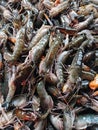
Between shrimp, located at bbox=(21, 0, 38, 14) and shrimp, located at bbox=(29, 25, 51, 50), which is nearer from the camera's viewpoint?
shrimp, located at bbox=(29, 25, 51, 50)

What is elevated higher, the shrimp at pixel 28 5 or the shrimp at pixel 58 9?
the shrimp at pixel 28 5

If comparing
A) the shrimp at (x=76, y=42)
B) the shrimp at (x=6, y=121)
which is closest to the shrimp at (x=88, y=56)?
the shrimp at (x=76, y=42)

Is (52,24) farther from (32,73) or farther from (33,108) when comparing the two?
(33,108)

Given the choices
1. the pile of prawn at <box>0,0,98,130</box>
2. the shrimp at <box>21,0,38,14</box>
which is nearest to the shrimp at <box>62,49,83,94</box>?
the pile of prawn at <box>0,0,98,130</box>

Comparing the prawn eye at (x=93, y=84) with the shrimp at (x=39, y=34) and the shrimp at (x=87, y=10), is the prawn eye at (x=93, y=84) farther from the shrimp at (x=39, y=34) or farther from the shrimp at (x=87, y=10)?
the shrimp at (x=87, y=10)

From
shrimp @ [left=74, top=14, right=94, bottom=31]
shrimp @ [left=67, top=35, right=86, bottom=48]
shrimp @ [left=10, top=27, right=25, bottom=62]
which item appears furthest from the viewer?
shrimp @ [left=74, top=14, right=94, bottom=31]

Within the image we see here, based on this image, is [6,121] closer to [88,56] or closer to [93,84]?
[93,84]

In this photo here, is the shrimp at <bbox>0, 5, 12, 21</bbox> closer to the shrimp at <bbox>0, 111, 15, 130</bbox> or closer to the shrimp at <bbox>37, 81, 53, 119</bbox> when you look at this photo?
the shrimp at <bbox>37, 81, 53, 119</bbox>
